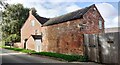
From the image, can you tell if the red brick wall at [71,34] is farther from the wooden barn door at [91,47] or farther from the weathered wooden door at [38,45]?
the weathered wooden door at [38,45]

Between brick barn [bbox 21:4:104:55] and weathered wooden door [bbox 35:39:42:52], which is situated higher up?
brick barn [bbox 21:4:104:55]

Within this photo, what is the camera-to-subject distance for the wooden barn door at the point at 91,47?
17.3 meters

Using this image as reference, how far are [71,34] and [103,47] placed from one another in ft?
36.1

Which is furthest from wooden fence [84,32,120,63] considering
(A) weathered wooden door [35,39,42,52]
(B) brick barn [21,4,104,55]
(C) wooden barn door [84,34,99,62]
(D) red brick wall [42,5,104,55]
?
(A) weathered wooden door [35,39,42,52]

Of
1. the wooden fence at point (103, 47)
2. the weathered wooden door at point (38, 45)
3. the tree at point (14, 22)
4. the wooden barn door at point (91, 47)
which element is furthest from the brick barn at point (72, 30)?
the tree at point (14, 22)

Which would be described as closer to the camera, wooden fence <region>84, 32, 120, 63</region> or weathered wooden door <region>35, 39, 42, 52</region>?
wooden fence <region>84, 32, 120, 63</region>

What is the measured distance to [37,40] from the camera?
133ft

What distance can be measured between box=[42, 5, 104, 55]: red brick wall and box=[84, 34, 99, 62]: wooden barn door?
4059 millimetres

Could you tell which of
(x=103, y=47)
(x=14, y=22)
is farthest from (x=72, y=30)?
(x=14, y=22)

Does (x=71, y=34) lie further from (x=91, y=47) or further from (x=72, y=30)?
(x=91, y=47)

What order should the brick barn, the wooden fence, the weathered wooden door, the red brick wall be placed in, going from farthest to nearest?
the weathered wooden door, the brick barn, the red brick wall, the wooden fence

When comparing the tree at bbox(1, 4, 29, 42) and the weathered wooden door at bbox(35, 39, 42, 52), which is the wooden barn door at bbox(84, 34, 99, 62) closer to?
the weathered wooden door at bbox(35, 39, 42, 52)

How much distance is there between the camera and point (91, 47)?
59.3 feet

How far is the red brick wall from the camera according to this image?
2531cm
